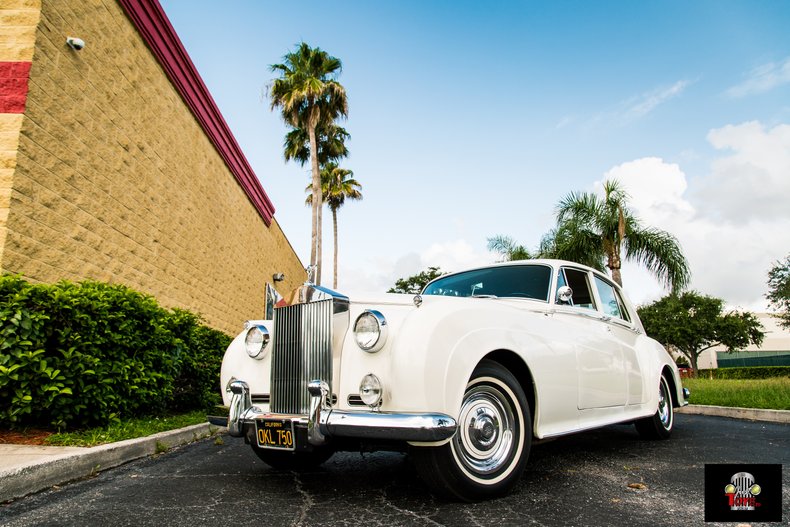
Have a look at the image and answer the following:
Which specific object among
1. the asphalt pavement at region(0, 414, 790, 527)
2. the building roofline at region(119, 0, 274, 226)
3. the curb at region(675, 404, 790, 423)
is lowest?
the curb at region(675, 404, 790, 423)

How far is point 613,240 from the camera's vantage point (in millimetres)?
14703

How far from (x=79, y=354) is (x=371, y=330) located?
2.98 m

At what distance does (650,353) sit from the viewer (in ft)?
16.9

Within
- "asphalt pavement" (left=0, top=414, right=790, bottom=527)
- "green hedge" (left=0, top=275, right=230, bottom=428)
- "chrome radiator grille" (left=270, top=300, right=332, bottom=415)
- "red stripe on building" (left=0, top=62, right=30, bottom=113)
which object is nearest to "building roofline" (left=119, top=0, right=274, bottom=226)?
"red stripe on building" (left=0, top=62, right=30, bottom=113)

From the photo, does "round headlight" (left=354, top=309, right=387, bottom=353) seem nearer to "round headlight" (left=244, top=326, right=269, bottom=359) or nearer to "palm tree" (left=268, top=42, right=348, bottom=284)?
"round headlight" (left=244, top=326, right=269, bottom=359)

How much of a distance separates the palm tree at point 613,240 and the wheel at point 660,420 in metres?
9.43

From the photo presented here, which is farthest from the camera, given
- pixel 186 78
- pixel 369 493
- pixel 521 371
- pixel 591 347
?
pixel 186 78

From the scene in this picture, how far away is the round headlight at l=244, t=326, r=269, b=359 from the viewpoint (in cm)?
353

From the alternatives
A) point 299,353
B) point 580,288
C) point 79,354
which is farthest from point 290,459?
point 580,288

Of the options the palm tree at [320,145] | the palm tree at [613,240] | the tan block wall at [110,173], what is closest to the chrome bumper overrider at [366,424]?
the tan block wall at [110,173]

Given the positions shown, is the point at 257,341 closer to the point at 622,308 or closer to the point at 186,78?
the point at 622,308

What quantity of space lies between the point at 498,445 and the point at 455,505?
42cm

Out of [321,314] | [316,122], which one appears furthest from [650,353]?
[316,122]

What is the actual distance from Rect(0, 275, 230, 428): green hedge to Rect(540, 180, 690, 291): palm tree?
39.6ft
